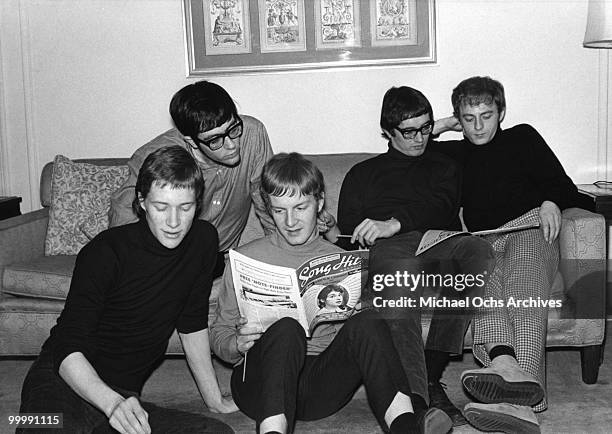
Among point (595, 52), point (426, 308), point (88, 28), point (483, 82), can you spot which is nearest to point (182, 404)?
point (426, 308)

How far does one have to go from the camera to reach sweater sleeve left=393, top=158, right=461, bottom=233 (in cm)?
271

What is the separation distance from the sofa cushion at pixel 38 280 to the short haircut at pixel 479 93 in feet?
5.11

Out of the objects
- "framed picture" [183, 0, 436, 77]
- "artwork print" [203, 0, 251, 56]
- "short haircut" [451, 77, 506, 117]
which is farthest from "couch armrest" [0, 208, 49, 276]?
"short haircut" [451, 77, 506, 117]

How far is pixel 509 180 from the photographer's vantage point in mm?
2910

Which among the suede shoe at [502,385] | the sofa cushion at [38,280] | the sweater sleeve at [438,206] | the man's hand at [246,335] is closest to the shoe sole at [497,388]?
the suede shoe at [502,385]

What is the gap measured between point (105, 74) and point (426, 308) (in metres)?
2.04

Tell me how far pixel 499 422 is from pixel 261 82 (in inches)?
78.5

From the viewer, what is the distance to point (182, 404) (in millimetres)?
2660

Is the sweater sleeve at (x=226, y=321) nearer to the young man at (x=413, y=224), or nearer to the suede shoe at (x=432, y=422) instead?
the young man at (x=413, y=224)

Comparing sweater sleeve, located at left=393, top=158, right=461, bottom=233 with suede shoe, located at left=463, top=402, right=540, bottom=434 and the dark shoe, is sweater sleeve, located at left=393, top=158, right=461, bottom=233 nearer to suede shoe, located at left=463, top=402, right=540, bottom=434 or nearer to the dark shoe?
the dark shoe

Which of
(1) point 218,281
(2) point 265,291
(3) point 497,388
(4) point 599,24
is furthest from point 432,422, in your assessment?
(4) point 599,24

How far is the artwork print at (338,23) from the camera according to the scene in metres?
3.48

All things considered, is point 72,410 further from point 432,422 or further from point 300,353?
point 432,422

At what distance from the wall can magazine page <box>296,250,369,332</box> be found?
5.25 feet
